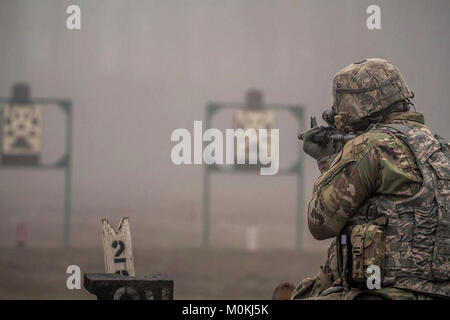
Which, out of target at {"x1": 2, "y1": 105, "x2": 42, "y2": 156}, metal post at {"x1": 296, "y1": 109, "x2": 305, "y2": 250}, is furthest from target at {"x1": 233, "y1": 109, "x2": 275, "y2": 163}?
target at {"x1": 2, "y1": 105, "x2": 42, "y2": 156}

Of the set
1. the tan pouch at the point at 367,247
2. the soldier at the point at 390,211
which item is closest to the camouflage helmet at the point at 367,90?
the soldier at the point at 390,211

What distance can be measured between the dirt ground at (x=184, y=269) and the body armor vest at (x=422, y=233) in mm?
6440

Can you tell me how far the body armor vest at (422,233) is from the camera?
4.05 metres

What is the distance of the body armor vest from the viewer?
4051mm

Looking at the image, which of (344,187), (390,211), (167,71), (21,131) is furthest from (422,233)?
(167,71)

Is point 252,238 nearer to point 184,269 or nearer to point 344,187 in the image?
point 184,269

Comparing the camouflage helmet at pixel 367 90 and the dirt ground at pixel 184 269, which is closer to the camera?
the camouflage helmet at pixel 367 90

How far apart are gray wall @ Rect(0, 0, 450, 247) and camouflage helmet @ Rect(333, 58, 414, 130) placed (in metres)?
9.80

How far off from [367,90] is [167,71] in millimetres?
14540

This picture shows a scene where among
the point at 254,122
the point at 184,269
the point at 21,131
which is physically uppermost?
the point at 254,122

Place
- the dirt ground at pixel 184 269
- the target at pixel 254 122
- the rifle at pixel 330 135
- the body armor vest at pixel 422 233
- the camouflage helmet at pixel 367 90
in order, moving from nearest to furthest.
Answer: the body armor vest at pixel 422 233
the camouflage helmet at pixel 367 90
the rifle at pixel 330 135
the dirt ground at pixel 184 269
the target at pixel 254 122

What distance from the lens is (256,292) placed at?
11.0 meters

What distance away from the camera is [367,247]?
4.08 meters

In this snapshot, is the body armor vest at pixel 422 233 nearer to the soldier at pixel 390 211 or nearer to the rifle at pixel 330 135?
the soldier at pixel 390 211
